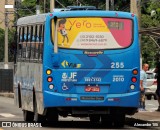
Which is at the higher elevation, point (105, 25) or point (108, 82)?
point (105, 25)

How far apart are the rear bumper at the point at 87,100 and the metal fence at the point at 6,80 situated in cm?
3730

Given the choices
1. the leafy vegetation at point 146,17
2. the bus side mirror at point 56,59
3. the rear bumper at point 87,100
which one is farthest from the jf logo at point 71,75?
the leafy vegetation at point 146,17

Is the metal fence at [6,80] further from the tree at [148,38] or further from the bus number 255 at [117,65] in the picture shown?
the bus number 255 at [117,65]

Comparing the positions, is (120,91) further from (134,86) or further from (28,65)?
(28,65)

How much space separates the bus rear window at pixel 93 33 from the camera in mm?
20453

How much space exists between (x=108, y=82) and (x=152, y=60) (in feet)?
138

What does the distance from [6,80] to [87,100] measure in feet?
125

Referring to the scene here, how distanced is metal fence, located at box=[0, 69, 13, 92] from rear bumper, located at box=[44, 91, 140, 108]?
37.3 metres

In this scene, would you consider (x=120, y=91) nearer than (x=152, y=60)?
Yes

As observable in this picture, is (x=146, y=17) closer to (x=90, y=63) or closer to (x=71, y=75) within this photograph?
(x=90, y=63)

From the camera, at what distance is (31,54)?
22.3 metres

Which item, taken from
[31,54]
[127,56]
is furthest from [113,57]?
[31,54]

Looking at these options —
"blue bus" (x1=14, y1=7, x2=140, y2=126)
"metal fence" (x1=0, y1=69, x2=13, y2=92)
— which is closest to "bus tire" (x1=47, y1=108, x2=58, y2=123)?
"blue bus" (x1=14, y1=7, x2=140, y2=126)

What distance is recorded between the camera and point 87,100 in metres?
20.2
